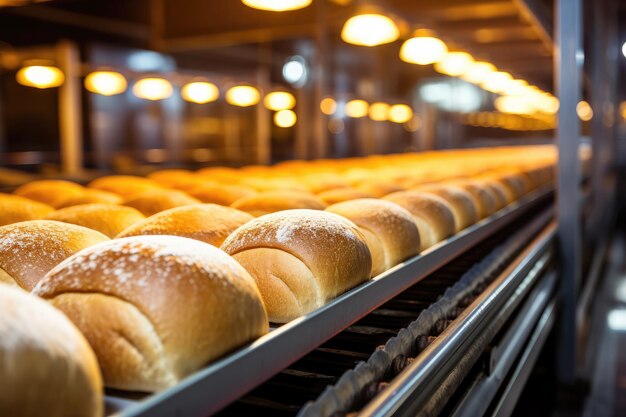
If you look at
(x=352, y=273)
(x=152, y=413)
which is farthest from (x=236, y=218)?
(x=152, y=413)

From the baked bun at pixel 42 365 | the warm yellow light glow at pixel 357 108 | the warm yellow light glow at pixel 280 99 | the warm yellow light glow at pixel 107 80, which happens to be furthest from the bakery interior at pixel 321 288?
the warm yellow light glow at pixel 357 108

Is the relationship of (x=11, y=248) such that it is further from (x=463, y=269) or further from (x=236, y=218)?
(x=463, y=269)

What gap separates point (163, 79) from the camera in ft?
27.4

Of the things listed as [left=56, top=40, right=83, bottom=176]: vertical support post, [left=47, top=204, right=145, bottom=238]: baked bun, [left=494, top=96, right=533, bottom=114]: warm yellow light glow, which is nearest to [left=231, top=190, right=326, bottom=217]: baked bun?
[left=47, top=204, right=145, bottom=238]: baked bun

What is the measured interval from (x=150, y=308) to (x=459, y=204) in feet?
5.26

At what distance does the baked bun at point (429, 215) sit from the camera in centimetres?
184

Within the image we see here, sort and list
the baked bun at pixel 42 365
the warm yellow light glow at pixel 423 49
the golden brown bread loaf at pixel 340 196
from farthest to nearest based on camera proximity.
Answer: the warm yellow light glow at pixel 423 49 → the golden brown bread loaf at pixel 340 196 → the baked bun at pixel 42 365

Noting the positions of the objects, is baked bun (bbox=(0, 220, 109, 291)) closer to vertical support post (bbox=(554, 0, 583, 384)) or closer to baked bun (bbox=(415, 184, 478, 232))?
baked bun (bbox=(415, 184, 478, 232))

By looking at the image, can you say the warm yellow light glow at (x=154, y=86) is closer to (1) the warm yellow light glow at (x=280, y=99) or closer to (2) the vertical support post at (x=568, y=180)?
(1) the warm yellow light glow at (x=280, y=99)

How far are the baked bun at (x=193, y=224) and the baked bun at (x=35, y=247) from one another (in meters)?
0.13

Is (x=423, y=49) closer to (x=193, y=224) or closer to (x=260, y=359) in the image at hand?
(x=193, y=224)

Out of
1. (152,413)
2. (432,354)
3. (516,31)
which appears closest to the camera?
(152,413)

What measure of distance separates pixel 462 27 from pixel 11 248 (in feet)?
27.6

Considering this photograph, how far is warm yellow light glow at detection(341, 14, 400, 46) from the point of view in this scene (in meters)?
4.34
